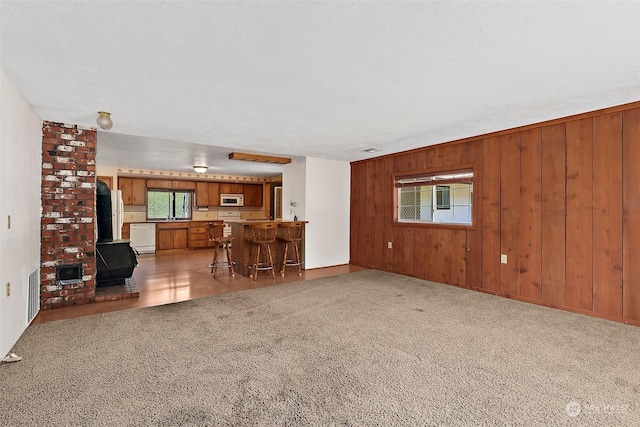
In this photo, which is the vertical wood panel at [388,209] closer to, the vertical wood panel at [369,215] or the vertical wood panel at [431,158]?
the vertical wood panel at [369,215]

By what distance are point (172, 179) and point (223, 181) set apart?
4.77 feet

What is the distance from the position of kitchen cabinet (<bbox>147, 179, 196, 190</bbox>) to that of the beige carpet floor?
20.3 ft

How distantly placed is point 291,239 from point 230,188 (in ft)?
16.6

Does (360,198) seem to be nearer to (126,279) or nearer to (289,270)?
(289,270)

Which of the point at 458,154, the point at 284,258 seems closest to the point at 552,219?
the point at 458,154

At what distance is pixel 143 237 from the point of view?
817cm

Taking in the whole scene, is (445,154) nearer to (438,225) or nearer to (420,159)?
(420,159)

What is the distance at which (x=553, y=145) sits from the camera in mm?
3689

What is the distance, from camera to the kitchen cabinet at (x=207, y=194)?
937 centimetres

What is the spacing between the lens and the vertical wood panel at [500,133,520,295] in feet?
13.2

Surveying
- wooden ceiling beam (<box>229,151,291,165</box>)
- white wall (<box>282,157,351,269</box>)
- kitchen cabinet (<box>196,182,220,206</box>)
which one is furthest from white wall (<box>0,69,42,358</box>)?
kitchen cabinet (<box>196,182,220,206</box>)

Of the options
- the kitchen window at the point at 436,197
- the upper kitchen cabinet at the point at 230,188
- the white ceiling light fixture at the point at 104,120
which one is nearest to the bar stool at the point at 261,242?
the kitchen window at the point at 436,197

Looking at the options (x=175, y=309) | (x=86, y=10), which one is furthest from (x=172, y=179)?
(x=86, y=10)

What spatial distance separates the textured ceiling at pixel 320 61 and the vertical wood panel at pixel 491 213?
59 centimetres
